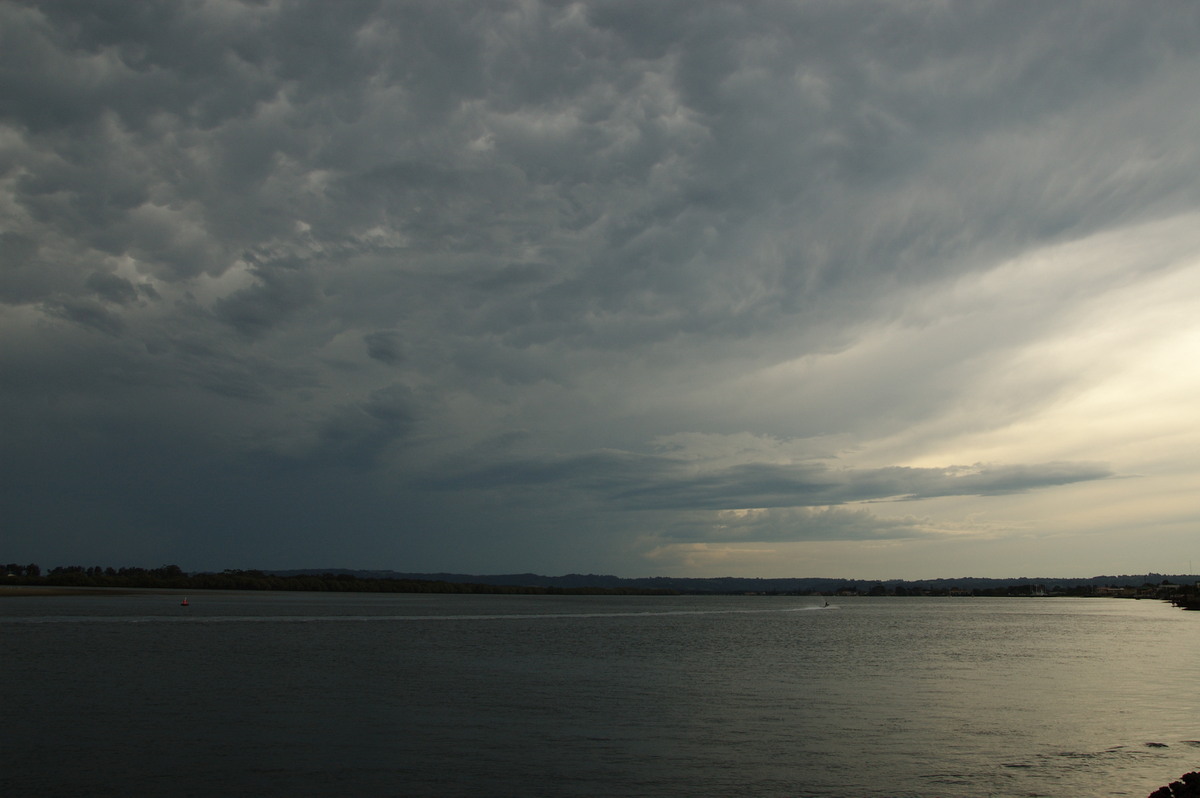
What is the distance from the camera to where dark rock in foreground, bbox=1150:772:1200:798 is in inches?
727

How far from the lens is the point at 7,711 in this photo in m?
31.3

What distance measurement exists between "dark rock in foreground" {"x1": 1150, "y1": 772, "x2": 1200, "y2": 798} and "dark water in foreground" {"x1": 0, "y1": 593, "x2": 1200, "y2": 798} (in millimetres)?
2001

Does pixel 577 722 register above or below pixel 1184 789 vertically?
below

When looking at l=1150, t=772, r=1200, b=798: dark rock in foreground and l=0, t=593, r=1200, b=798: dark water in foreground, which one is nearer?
l=1150, t=772, r=1200, b=798: dark rock in foreground

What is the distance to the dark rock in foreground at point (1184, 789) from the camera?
18467 mm

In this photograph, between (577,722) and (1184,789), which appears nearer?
(1184,789)

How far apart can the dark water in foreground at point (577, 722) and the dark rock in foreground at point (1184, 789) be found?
2001 millimetres

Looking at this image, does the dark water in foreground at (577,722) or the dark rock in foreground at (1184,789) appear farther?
the dark water in foreground at (577,722)

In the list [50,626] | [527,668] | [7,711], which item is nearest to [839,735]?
[527,668]

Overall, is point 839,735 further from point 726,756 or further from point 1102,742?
point 1102,742

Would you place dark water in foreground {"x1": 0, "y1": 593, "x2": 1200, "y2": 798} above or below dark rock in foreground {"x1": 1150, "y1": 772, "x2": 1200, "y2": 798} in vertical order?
below

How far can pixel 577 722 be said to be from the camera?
102ft

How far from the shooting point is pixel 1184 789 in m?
19.1

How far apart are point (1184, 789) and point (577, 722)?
18954mm
